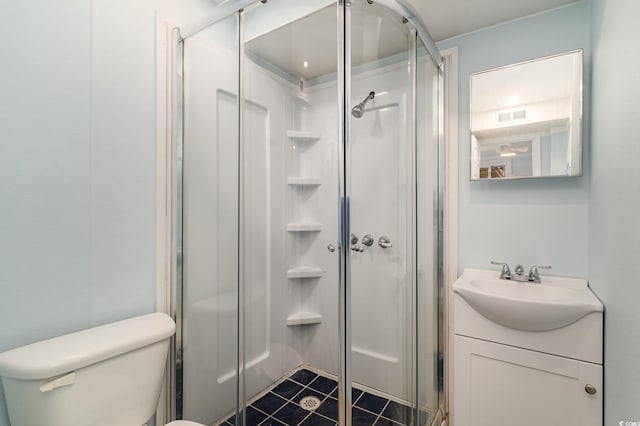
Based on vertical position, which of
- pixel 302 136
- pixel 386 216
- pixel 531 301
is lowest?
pixel 531 301

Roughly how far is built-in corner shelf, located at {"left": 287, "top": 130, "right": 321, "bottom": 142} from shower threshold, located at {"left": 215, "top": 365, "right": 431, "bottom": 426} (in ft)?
3.11

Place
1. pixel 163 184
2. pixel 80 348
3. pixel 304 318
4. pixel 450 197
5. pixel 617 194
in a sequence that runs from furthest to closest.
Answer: pixel 450 197 < pixel 163 184 < pixel 304 318 < pixel 617 194 < pixel 80 348

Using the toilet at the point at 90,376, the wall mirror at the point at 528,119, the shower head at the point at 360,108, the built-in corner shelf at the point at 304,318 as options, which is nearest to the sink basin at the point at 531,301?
the wall mirror at the point at 528,119

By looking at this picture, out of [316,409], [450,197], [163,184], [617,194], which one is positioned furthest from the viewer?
[450,197]

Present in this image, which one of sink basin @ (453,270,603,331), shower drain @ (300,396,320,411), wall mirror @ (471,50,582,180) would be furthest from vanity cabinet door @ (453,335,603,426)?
wall mirror @ (471,50,582,180)

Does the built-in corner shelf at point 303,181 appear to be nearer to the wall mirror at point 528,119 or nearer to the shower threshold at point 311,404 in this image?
the shower threshold at point 311,404

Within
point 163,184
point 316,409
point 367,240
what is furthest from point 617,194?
point 163,184

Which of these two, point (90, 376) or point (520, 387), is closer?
point (90, 376)

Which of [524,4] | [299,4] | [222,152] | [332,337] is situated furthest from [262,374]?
[524,4]

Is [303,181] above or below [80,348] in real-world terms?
above

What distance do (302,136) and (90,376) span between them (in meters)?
1.11

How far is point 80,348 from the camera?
3.00 ft

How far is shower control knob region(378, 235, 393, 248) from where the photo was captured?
1.28 metres

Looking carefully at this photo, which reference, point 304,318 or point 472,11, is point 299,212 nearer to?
point 304,318
